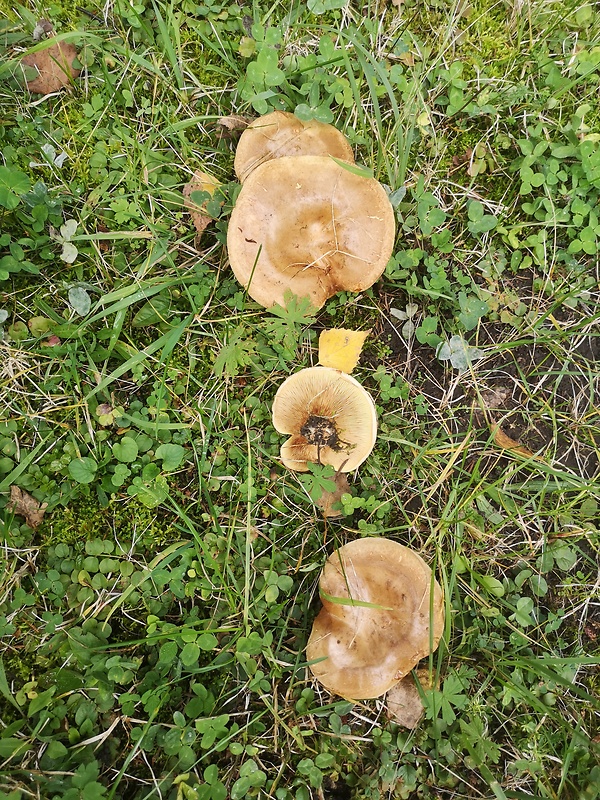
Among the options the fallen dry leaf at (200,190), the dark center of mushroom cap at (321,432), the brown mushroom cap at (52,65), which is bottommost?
the dark center of mushroom cap at (321,432)

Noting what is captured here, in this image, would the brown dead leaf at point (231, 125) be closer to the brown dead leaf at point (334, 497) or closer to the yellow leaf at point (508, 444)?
the brown dead leaf at point (334, 497)

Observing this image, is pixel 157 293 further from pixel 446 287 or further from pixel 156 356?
pixel 446 287

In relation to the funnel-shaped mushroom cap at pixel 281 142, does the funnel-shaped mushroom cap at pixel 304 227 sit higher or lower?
lower

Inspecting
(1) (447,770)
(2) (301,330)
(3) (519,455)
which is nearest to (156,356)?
(2) (301,330)

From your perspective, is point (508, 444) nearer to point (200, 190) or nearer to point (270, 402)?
point (270, 402)

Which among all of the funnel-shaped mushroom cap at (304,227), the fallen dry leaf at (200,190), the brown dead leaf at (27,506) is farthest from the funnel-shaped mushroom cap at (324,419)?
Result: the brown dead leaf at (27,506)

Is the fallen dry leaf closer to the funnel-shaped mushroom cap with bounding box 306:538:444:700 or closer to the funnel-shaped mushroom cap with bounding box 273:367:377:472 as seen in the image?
the funnel-shaped mushroom cap with bounding box 273:367:377:472

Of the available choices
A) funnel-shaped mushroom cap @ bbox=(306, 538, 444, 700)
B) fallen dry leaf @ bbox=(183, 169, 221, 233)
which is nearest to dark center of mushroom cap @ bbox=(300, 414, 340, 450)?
funnel-shaped mushroom cap @ bbox=(306, 538, 444, 700)
